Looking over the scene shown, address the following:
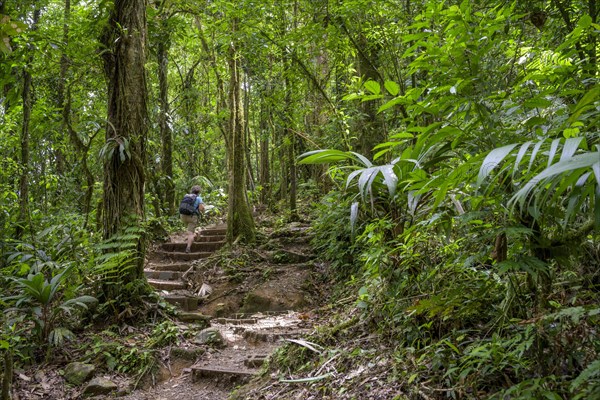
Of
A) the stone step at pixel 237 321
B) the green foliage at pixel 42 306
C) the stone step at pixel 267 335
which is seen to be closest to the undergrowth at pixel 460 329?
the stone step at pixel 267 335

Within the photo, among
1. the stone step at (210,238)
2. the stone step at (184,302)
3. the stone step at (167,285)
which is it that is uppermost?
the stone step at (210,238)

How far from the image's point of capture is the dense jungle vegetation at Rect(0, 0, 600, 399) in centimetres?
207

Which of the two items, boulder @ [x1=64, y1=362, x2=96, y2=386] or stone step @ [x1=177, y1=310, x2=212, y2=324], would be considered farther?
stone step @ [x1=177, y1=310, x2=212, y2=324]

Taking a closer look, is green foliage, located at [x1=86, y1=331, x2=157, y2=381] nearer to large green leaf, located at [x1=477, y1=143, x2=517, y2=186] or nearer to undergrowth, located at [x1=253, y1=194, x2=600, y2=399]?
undergrowth, located at [x1=253, y1=194, x2=600, y2=399]

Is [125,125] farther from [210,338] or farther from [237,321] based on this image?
[237,321]

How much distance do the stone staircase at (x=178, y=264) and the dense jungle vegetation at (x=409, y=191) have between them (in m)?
0.98

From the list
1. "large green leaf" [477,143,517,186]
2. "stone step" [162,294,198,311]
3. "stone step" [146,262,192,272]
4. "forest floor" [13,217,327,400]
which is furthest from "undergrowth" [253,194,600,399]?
"stone step" [146,262,192,272]

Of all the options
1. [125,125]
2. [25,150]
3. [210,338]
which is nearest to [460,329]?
[210,338]

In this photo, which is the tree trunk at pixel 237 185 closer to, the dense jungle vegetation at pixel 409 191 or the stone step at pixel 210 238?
the dense jungle vegetation at pixel 409 191

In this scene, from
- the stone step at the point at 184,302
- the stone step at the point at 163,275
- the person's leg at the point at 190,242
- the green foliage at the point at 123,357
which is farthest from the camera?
the person's leg at the point at 190,242

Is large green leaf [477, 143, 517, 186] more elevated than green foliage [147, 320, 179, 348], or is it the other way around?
large green leaf [477, 143, 517, 186]

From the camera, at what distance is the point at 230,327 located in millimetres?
6395

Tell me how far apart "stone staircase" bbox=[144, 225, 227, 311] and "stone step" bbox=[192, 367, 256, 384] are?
2788 mm

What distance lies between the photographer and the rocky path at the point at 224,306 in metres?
4.79
